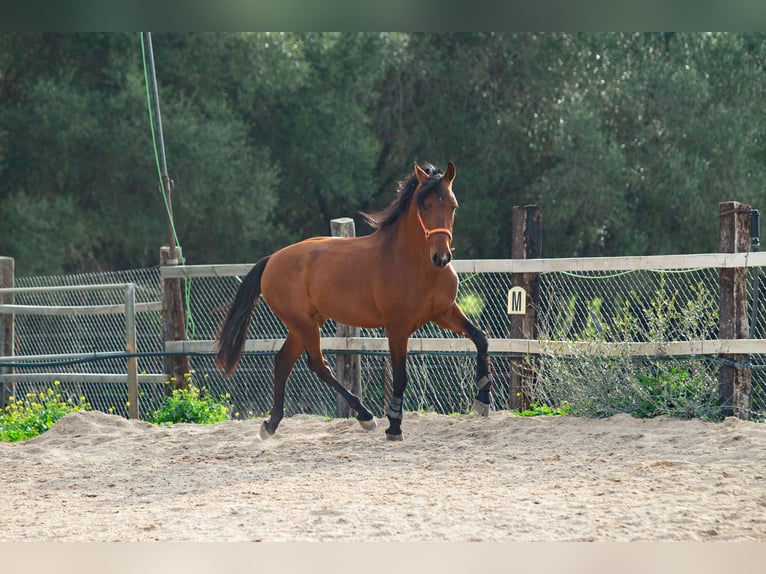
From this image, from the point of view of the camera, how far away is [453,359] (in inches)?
451

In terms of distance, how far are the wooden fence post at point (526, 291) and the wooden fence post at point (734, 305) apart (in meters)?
1.50

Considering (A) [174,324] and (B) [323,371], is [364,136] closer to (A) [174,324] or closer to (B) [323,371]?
(A) [174,324]

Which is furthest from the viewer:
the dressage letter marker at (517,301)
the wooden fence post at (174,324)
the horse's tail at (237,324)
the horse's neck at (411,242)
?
the wooden fence post at (174,324)

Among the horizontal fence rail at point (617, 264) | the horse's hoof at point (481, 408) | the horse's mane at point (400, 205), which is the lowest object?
the horse's hoof at point (481, 408)

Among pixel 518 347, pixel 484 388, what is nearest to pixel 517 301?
pixel 518 347

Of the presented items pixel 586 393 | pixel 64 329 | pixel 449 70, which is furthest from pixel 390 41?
pixel 586 393

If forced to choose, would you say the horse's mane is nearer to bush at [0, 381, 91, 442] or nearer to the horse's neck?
the horse's neck

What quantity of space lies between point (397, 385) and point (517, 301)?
5.33 feet

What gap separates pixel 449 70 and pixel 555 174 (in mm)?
3583

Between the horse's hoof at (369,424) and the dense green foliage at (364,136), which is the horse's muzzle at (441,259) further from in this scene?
the dense green foliage at (364,136)

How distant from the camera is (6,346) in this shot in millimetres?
9961

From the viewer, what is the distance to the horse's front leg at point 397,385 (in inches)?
258

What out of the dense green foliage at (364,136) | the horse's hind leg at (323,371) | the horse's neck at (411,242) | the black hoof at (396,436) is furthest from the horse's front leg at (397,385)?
the dense green foliage at (364,136)

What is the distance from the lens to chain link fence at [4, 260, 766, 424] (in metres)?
6.99
